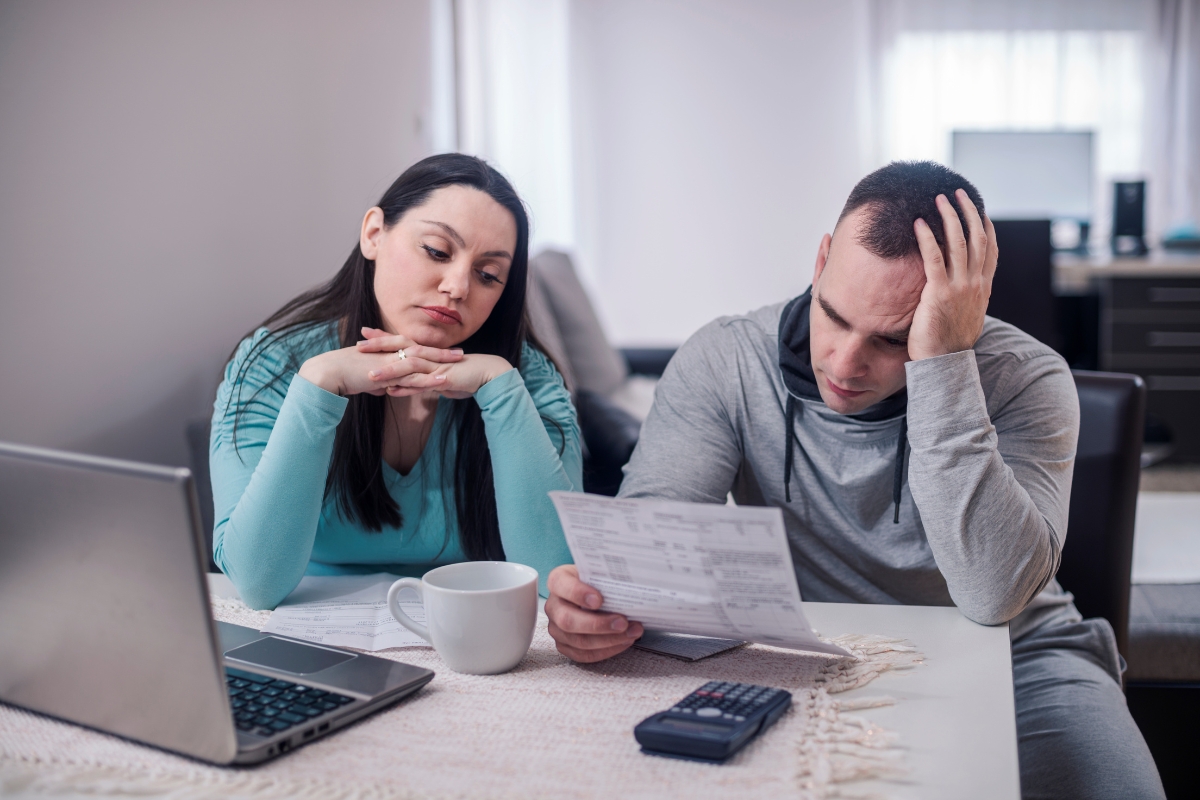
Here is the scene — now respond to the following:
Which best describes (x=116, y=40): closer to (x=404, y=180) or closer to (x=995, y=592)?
(x=404, y=180)

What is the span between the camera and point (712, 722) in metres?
0.63

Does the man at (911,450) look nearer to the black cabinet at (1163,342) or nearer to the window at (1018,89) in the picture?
the black cabinet at (1163,342)

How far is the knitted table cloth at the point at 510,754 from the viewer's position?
0.58 m

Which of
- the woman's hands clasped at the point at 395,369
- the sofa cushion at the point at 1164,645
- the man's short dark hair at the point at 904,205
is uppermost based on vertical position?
the man's short dark hair at the point at 904,205

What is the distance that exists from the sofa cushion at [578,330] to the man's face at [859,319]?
1.74m

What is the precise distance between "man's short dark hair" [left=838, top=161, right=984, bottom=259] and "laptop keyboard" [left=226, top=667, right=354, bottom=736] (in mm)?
680

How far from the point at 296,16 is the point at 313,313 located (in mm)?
1028

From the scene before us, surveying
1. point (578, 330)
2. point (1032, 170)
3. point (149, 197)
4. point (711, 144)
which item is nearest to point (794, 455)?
point (149, 197)

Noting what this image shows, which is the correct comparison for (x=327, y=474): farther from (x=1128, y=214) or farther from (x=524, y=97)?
(x=1128, y=214)

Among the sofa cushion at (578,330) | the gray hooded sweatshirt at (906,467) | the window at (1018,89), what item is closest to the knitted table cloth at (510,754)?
the gray hooded sweatshirt at (906,467)

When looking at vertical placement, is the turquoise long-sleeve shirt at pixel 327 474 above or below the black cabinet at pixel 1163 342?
above

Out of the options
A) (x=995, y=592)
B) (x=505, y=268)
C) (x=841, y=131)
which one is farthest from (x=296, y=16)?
(x=841, y=131)

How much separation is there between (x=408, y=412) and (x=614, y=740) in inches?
26.2

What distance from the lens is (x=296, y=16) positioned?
195 cm
